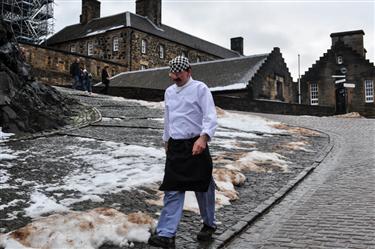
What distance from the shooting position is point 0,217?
5.34 metres

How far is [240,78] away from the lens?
35562 millimetres

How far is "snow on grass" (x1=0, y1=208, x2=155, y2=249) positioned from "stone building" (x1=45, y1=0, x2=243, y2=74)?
47.8 meters

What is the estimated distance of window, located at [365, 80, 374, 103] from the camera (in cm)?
4634

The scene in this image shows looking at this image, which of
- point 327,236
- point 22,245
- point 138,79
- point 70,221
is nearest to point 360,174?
point 327,236

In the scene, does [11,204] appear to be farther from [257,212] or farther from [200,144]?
[257,212]

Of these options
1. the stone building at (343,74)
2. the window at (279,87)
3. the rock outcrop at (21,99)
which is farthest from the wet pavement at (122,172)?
the stone building at (343,74)

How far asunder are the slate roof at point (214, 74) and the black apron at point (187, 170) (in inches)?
1157

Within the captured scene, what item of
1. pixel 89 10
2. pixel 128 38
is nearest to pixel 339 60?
pixel 128 38

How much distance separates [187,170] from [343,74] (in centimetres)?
4471

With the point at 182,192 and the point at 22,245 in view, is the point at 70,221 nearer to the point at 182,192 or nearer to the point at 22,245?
the point at 22,245

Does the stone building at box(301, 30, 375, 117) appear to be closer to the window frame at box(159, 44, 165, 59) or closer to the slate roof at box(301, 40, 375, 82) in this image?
the slate roof at box(301, 40, 375, 82)

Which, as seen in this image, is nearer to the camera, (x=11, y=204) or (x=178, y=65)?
(x=178, y=65)

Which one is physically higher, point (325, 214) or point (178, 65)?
point (178, 65)

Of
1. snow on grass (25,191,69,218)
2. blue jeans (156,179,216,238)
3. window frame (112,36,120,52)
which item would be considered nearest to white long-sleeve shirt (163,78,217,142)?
blue jeans (156,179,216,238)
